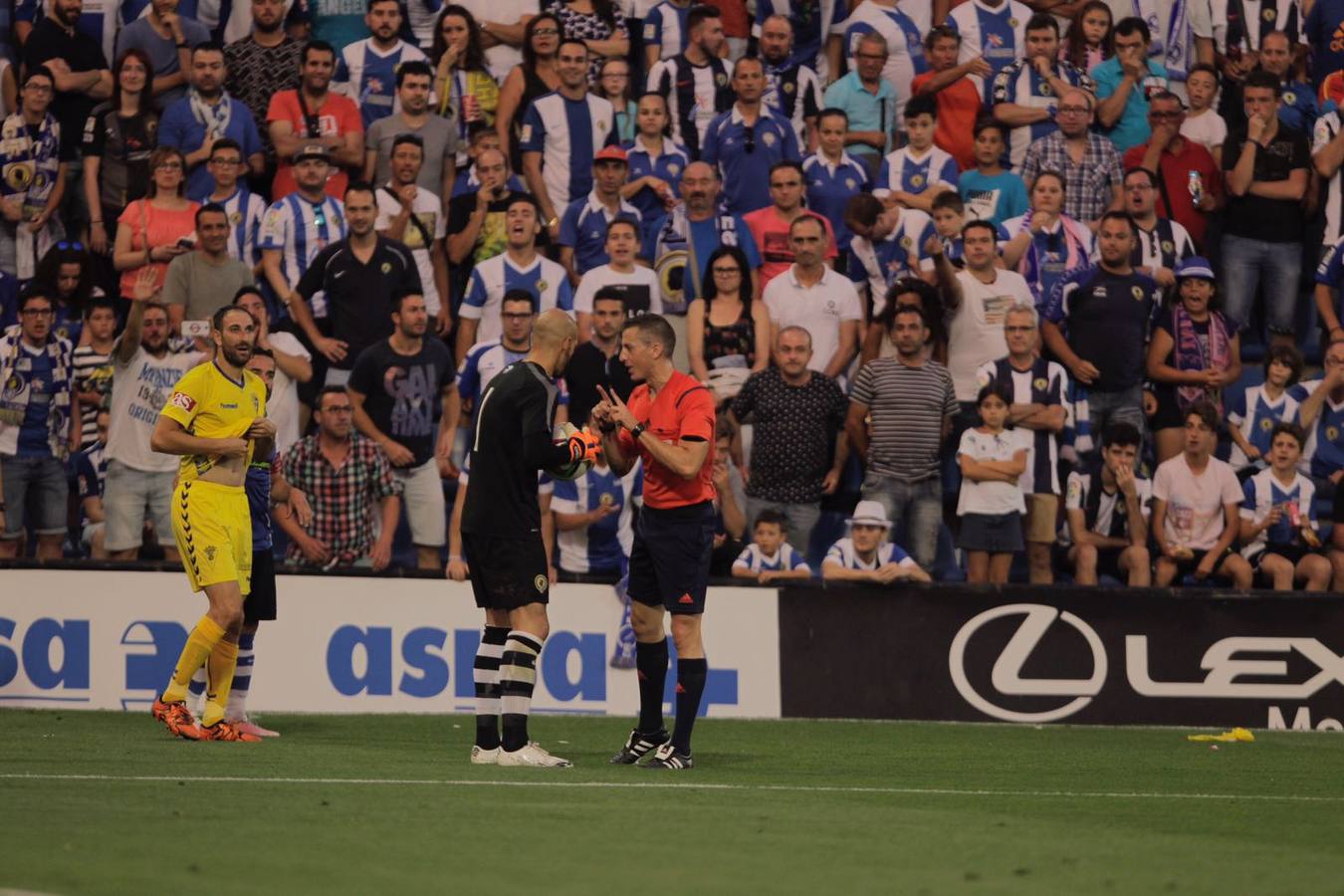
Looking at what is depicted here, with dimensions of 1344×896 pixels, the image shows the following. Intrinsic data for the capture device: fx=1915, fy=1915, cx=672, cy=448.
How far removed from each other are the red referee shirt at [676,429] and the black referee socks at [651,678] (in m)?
0.79

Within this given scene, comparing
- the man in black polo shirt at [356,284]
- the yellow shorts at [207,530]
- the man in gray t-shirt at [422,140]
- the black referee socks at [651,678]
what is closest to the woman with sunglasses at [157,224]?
the man in black polo shirt at [356,284]

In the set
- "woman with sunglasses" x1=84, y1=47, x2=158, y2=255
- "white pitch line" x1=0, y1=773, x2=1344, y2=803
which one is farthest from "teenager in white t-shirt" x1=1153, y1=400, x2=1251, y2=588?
"woman with sunglasses" x1=84, y1=47, x2=158, y2=255

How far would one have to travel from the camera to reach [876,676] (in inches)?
571

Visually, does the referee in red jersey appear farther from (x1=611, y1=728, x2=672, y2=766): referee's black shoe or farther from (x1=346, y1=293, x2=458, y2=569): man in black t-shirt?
(x1=346, y1=293, x2=458, y2=569): man in black t-shirt

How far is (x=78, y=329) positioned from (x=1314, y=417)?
10.4 meters

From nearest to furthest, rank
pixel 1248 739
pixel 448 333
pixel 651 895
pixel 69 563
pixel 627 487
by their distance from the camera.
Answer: pixel 651 895 → pixel 1248 739 → pixel 69 563 → pixel 627 487 → pixel 448 333

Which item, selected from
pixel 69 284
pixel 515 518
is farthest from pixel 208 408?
pixel 69 284

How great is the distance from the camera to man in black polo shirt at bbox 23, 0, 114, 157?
55.5 ft

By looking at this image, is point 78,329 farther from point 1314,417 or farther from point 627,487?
point 1314,417

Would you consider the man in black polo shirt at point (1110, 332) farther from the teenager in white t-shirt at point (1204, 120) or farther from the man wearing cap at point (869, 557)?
the man wearing cap at point (869, 557)

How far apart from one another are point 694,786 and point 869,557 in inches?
223

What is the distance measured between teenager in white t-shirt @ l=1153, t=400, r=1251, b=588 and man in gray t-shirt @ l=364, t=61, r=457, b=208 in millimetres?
6720

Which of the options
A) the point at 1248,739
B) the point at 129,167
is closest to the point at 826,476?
the point at 1248,739

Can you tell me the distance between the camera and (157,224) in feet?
52.4
